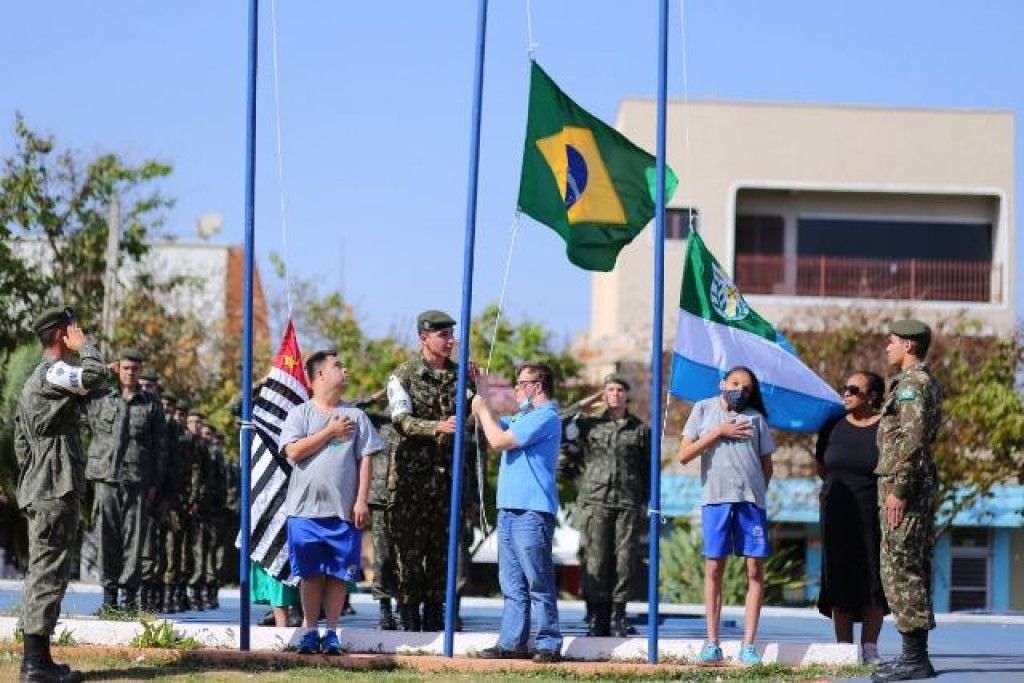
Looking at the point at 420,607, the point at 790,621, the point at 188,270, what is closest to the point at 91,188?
the point at 188,270

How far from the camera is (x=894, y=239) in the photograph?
139 feet

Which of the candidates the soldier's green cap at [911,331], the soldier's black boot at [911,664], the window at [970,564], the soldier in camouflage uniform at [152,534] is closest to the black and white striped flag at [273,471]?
the soldier in camouflage uniform at [152,534]

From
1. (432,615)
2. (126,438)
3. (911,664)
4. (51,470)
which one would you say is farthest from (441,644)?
(126,438)

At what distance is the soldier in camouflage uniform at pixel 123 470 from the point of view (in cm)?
1603

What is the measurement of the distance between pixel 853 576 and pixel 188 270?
3602 centimetres

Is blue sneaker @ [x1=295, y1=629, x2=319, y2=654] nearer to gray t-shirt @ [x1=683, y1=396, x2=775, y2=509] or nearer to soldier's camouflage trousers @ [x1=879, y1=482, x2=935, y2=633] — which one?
gray t-shirt @ [x1=683, y1=396, x2=775, y2=509]

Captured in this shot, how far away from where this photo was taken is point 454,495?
12266mm

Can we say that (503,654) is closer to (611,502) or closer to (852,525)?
(852,525)

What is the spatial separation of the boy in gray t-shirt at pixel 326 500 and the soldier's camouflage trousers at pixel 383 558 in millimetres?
1821

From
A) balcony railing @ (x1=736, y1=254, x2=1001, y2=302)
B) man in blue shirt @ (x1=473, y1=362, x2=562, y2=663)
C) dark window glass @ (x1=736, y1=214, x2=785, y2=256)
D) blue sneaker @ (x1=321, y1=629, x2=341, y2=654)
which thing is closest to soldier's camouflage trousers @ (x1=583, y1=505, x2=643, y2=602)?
man in blue shirt @ (x1=473, y1=362, x2=562, y2=663)

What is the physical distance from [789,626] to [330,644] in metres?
7.31

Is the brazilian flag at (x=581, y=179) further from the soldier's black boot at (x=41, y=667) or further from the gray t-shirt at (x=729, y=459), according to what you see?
the soldier's black boot at (x=41, y=667)

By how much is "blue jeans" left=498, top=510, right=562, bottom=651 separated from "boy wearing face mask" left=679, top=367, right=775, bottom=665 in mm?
985

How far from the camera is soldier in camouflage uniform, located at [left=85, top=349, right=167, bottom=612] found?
16.0 metres
